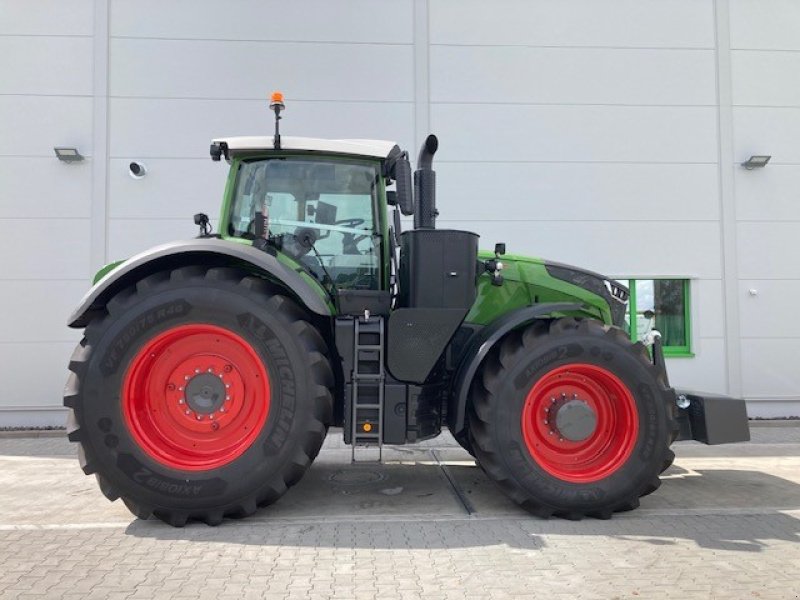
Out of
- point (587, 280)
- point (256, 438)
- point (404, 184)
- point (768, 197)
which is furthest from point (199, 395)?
point (768, 197)

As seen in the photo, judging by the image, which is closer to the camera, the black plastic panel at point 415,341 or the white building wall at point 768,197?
the black plastic panel at point 415,341

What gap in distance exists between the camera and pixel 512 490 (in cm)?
389

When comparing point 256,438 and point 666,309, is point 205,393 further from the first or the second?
point 666,309

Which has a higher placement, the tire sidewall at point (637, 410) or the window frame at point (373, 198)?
the window frame at point (373, 198)

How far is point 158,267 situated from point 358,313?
1.45m

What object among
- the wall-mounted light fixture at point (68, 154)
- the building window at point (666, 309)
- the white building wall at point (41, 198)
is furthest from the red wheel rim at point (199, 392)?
the building window at point (666, 309)

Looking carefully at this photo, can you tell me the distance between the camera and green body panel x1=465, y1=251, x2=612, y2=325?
14.9ft

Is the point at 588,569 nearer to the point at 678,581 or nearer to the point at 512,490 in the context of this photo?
the point at 678,581

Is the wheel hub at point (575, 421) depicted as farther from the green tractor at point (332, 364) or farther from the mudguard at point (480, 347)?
the mudguard at point (480, 347)

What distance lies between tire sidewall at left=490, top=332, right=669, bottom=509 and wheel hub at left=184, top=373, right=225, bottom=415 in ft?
6.18

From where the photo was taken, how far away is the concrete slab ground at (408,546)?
291cm

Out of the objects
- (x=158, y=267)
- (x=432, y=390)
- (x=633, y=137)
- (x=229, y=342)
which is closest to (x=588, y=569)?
(x=432, y=390)

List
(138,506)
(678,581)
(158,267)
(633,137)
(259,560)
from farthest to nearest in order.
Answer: (633,137) → (158,267) → (138,506) → (259,560) → (678,581)

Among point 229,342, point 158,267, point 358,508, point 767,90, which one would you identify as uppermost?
point 767,90
